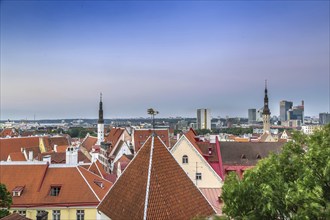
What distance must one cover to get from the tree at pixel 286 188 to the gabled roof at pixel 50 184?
17.4m

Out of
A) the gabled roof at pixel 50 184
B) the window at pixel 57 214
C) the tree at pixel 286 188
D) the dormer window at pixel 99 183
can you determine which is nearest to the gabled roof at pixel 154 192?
the tree at pixel 286 188

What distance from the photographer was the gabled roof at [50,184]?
25.0m

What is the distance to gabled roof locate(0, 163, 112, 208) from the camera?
82.2ft

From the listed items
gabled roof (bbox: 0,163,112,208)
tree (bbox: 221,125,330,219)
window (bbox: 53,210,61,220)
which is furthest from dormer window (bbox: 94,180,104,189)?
tree (bbox: 221,125,330,219)

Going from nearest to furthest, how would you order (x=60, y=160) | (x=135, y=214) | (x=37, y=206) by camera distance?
(x=135, y=214) < (x=37, y=206) < (x=60, y=160)

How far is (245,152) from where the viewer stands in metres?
35.4

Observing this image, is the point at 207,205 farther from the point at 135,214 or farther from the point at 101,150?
the point at 101,150

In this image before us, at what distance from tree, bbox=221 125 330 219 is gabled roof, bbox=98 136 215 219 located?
182 inches

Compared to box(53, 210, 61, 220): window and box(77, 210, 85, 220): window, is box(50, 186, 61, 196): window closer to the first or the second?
box(53, 210, 61, 220): window

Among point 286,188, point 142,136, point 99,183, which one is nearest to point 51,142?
point 142,136

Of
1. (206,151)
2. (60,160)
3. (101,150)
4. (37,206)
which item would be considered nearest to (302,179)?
(37,206)

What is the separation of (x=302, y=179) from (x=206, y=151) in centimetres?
2488

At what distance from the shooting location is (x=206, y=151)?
34062 millimetres

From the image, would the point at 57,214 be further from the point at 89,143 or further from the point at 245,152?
the point at 89,143
